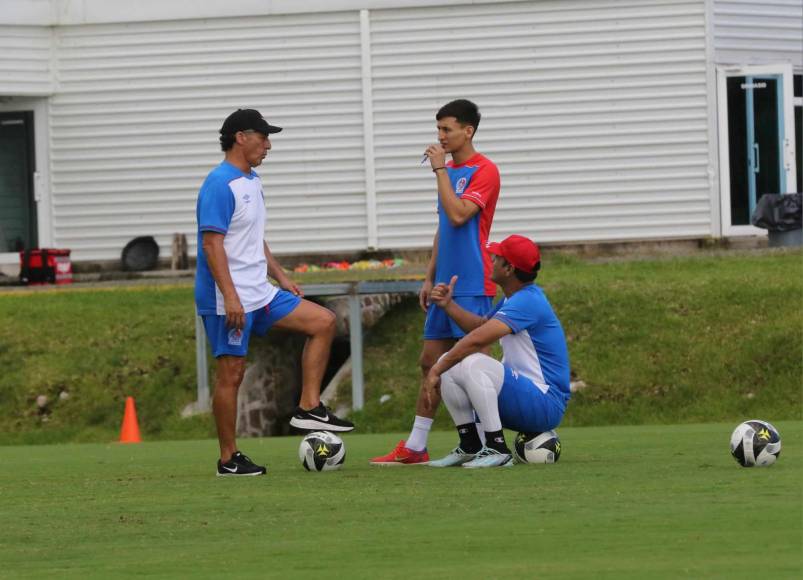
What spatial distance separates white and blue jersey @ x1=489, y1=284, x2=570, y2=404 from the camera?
955 cm

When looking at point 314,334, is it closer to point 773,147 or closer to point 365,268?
point 365,268

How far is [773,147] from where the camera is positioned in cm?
2917

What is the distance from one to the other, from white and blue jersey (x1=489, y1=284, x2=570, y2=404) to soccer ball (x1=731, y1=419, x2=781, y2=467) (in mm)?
1138

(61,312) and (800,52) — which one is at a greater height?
(800,52)

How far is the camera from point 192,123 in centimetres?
2934

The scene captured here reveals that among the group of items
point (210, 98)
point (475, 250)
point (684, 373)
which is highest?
point (210, 98)

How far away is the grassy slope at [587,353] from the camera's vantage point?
710 inches

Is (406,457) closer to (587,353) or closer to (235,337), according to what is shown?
(235,337)

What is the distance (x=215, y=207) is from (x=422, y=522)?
330 centimetres

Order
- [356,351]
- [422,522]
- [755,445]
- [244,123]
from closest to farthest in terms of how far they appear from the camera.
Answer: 1. [422,522]
2. [755,445]
3. [244,123]
4. [356,351]

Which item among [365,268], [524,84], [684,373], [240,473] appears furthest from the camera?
[524,84]

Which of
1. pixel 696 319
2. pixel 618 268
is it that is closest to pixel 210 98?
pixel 618 268

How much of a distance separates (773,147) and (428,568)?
80.3ft

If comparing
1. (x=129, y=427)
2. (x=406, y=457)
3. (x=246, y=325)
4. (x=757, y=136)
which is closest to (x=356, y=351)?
(x=129, y=427)
